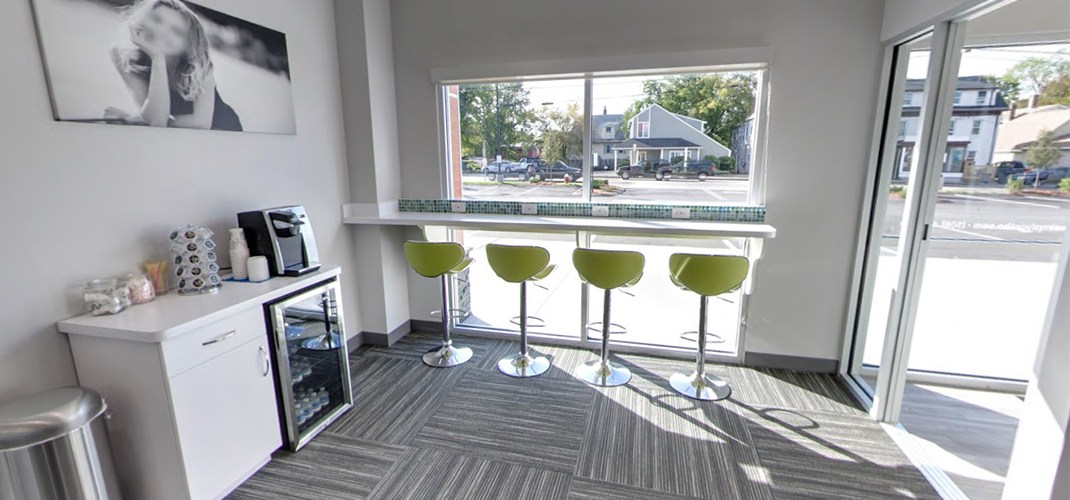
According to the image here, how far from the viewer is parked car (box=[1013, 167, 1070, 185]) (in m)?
2.04

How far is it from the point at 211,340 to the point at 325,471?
0.87 metres

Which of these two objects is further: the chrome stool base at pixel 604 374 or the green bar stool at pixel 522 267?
the chrome stool base at pixel 604 374

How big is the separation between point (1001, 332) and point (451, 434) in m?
3.36

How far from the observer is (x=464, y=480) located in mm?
2207

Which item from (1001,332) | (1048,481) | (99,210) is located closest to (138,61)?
(99,210)

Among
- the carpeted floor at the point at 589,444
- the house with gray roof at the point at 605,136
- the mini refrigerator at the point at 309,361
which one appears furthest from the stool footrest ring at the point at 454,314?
the house with gray roof at the point at 605,136

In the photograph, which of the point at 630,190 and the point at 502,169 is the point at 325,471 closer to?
the point at 502,169

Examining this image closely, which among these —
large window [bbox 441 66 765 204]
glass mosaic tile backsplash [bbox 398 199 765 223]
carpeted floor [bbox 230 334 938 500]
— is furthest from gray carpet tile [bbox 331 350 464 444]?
large window [bbox 441 66 765 204]

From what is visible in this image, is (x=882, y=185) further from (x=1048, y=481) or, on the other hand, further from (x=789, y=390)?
(x=1048, y=481)

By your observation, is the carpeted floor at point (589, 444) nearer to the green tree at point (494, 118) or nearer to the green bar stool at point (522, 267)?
the green bar stool at point (522, 267)

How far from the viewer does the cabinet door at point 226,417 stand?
72.8 inches

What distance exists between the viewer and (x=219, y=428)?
199 centimetres

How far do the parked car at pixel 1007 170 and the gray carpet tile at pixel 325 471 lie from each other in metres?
3.39

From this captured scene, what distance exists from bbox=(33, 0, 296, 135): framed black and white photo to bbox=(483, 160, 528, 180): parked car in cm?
145
